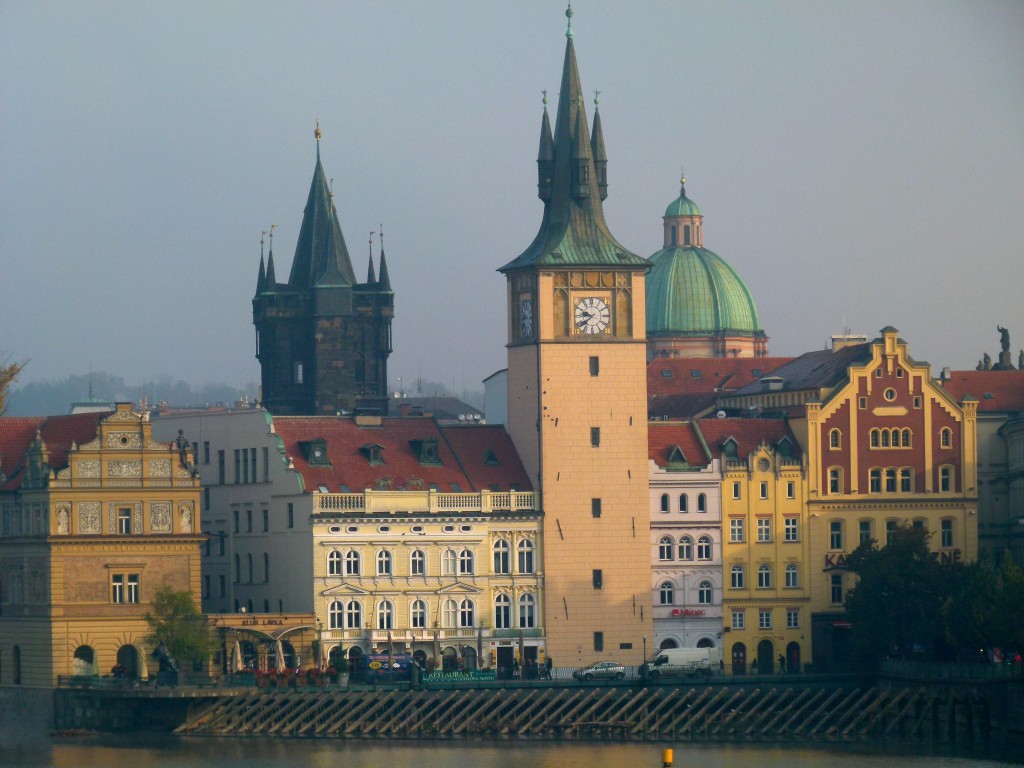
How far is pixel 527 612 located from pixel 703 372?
170 ft

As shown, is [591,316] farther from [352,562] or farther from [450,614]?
[352,562]

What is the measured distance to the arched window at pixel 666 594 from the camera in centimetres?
14738

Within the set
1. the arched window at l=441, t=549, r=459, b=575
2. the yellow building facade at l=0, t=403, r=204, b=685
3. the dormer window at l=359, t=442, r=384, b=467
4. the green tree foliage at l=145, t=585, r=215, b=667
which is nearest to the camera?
the green tree foliage at l=145, t=585, r=215, b=667

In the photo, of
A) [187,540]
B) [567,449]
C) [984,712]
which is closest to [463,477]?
[567,449]

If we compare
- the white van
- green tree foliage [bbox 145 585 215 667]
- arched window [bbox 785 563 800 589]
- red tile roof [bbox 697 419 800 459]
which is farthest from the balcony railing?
arched window [bbox 785 563 800 589]

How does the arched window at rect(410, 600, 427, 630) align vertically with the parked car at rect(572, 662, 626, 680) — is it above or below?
above

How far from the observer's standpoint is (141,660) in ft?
445

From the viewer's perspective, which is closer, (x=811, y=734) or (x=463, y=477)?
(x=811, y=734)

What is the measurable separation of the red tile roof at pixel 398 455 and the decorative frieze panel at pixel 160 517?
6.95m

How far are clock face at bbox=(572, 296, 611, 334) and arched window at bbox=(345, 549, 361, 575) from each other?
15.4 meters

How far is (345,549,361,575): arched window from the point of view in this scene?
141125 millimetres

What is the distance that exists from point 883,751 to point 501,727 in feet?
54.1

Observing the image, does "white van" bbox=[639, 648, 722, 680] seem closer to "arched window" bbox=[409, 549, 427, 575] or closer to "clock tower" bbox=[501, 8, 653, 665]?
"clock tower" bbox=[501, 8, 653, 665]

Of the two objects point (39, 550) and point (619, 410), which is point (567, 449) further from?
point (39, 550)
